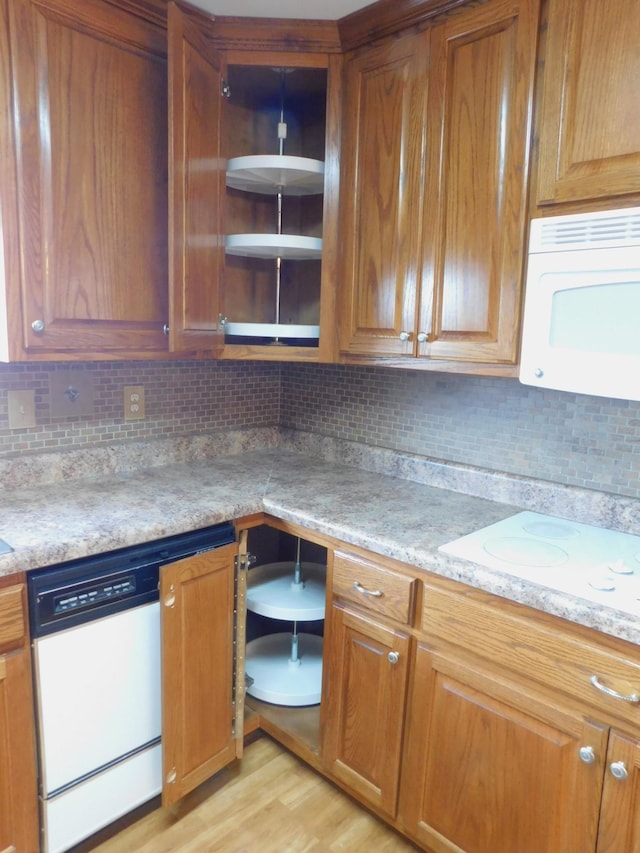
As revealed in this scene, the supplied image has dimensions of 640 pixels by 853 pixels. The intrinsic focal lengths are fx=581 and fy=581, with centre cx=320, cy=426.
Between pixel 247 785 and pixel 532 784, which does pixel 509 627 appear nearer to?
pixel 532 784

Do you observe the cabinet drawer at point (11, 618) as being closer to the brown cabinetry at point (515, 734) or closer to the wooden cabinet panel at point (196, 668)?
the wooden cabinet panel at point (196, 668)

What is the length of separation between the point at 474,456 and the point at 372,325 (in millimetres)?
531

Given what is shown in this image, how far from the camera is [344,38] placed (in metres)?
1.68

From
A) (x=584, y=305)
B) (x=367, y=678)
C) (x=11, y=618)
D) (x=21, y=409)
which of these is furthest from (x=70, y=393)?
(x=584, y=305)

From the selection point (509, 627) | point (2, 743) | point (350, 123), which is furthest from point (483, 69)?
point (2, 743)

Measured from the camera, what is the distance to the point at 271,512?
1.70m

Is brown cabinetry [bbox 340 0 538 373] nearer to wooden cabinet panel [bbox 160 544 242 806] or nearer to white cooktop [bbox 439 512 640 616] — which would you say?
white cooktop [bbox 439 512 640 616]

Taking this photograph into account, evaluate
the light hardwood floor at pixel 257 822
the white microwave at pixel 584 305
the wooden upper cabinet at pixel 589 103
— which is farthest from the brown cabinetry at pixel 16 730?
the wooden upper cabinet at pixel 589 103

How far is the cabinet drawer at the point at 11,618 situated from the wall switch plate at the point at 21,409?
1.98 feet

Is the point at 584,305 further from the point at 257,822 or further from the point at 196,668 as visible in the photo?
the point at 257,822

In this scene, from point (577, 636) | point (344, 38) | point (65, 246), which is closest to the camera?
point (577, 636)

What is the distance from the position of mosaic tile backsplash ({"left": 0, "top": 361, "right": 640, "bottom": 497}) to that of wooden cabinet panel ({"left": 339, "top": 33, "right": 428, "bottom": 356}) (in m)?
0.33

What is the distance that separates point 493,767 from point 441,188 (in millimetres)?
1405

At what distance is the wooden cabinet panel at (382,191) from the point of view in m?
1.58
